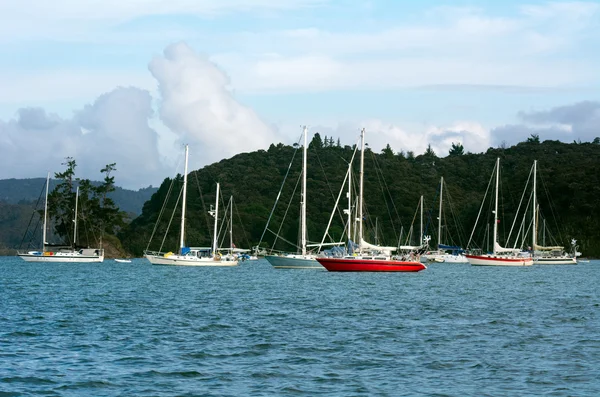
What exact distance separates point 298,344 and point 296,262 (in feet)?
210

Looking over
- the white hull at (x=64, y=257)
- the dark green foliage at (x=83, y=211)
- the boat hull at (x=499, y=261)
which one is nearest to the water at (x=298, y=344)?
the boat hull at (x=499, y=261)

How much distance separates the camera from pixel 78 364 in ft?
90.8

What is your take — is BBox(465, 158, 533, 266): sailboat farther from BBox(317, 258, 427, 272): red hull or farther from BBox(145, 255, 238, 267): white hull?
BBox(317, 258, 427, 272): red hull

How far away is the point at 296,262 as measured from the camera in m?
96.7

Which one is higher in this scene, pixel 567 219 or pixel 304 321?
pixel 567 219

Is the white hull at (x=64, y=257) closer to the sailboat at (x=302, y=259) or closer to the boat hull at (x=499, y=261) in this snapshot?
the sailboat at (x=302, y=259)

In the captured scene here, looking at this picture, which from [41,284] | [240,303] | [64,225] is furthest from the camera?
[64,225]

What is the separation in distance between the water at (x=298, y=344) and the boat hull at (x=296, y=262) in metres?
33.6

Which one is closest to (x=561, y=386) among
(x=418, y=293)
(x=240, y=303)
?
(x=240, y=303)

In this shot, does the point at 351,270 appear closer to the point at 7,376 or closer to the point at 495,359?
the point at 495,359

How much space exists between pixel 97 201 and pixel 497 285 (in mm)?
110771

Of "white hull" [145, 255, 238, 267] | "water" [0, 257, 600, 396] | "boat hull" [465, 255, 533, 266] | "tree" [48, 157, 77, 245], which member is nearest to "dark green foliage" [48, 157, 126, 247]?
"tree" [48, 157, 77, 245]

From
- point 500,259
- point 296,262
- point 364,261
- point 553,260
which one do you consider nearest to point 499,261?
point 500,259

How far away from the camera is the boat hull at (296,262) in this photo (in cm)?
9456
